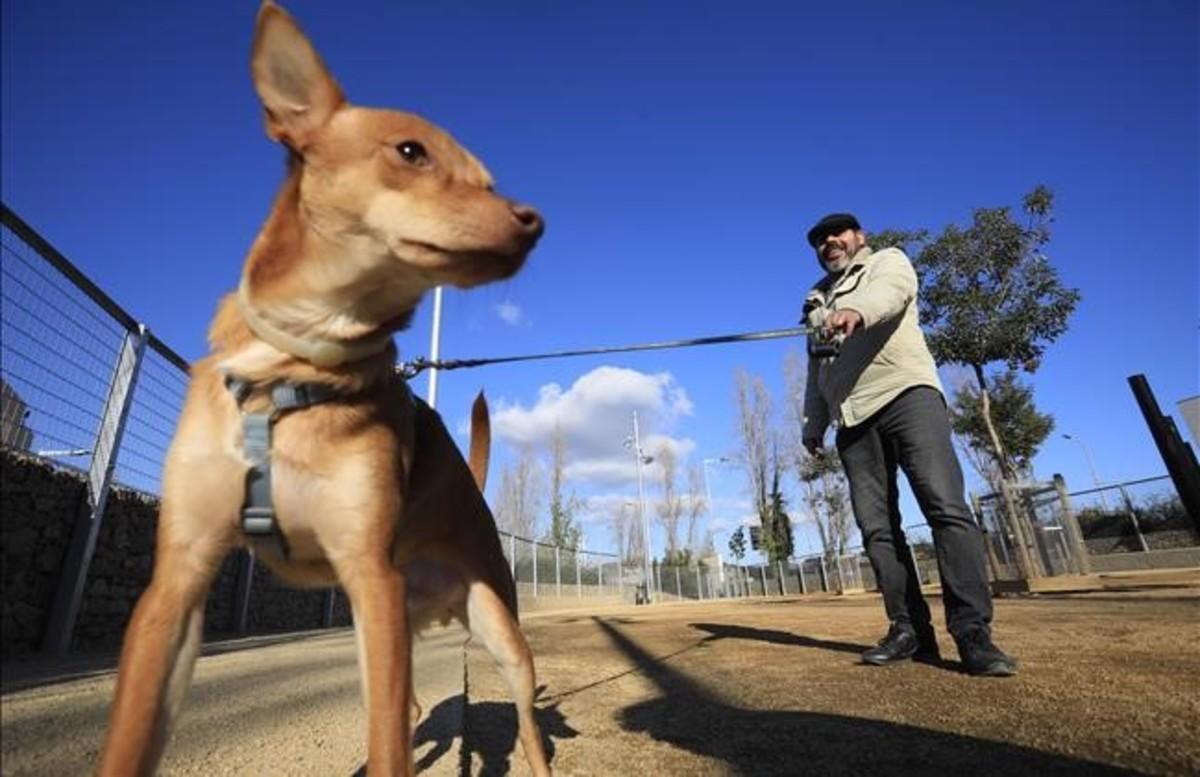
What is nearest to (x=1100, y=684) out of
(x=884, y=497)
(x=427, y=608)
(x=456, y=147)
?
(x=884, y=497)

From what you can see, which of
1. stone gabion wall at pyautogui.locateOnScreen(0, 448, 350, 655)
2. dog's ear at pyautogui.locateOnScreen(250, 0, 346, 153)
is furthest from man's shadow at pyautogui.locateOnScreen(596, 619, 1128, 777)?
dog's ear at pyautogui.locateOnScreen(250, 0, 346, 153)

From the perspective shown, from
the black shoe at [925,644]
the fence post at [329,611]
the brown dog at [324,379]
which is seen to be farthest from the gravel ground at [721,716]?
the fence post at [329,611]

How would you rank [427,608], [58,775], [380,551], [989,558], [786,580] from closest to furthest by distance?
[58,775], [380,551], [427,608], [989,558], [786,580]

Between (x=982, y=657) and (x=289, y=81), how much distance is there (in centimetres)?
348

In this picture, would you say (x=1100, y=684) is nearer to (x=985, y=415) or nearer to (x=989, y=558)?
(x=989, y=558)

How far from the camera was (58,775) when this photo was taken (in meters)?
0.94

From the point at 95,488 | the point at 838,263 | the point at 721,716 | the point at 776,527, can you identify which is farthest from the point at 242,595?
the point at 776,527

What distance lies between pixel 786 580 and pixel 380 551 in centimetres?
3677

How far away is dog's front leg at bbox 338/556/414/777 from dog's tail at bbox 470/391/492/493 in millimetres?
1390

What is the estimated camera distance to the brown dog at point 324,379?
146 cm

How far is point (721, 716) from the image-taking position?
240 cm

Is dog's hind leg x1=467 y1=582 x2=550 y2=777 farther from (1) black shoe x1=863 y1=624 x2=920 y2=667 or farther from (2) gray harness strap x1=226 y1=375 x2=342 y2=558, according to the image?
(1) black shoe x1=863 y1=624 x2=920 y2=667

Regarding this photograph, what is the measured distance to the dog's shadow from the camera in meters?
1.97

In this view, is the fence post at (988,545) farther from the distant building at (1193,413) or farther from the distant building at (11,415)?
the distant building at (11,415)
